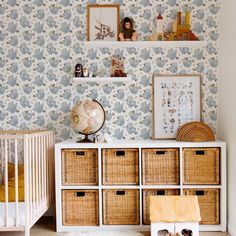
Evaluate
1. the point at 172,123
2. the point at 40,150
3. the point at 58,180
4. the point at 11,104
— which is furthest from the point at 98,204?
A: the point at 11,104

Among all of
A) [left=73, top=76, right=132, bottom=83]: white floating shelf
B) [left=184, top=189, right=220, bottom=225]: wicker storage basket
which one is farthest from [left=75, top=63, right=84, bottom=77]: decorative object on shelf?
[left=184, top=189, right=220, bottom=225]: wicker storage basket

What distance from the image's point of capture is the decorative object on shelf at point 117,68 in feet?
12.2

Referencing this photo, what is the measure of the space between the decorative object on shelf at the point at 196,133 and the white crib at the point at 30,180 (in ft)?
3.80

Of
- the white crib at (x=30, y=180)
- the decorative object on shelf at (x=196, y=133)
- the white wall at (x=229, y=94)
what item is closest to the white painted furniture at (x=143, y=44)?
the white wall at (x=229, y=94)

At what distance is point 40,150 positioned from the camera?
3250 mm

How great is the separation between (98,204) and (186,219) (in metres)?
0.74

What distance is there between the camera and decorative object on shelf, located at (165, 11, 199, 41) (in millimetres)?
3693

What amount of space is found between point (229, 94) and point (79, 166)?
136cm

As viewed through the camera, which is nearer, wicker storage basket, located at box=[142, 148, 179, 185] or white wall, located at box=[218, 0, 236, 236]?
white wall, located at box=[218, 0, 236, 236]

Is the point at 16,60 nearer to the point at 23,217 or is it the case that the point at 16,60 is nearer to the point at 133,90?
the point at 133,90

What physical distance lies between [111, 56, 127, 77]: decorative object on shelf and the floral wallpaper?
0.06m

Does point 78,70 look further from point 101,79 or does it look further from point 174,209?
point 174,209

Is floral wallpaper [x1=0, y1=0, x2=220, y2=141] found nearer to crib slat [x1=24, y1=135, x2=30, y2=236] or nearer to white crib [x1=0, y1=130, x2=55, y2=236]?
white crib [x1=0, y1=130, x2=55, y2=236]

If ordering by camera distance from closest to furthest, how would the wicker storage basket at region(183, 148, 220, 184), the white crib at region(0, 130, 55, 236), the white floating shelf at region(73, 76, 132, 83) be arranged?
the white crib at region(0, 130, 55, 236) → the wicker storage basket at region(183, 148, 220, 184) → the white floating shelf at region(73, 76, 132, 83)
